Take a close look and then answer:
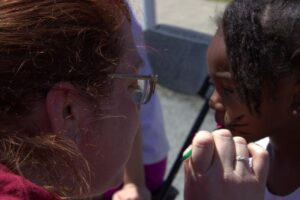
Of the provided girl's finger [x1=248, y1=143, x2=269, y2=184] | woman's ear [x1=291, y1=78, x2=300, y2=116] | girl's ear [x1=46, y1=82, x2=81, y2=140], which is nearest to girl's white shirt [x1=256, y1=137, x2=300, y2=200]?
woman's ear [x1=291, y1=78, x2=300, y2=116]

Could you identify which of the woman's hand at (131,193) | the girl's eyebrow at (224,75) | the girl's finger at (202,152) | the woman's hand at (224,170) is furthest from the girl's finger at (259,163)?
the woman's hand at (131,193)

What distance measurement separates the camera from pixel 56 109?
2.92 ft

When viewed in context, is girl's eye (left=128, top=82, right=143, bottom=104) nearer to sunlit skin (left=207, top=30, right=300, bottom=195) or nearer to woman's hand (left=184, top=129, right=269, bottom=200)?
woman's hand (left=184, top=129, right=269, bottom=200)

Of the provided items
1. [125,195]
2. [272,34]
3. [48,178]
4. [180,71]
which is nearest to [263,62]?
[272,34]

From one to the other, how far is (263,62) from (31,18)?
2.17 ft

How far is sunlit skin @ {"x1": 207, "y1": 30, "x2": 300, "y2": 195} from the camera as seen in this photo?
132cm

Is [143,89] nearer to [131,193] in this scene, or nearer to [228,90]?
[228,90]

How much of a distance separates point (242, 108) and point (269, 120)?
0.08 meters

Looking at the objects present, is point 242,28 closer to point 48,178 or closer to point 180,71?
point 48,178

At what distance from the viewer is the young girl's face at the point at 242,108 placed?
1.31m

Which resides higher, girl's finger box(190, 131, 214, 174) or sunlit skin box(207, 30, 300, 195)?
girl's finger box(190, 131, 214, 174)

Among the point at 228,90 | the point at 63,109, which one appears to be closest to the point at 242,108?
the point at 228,90

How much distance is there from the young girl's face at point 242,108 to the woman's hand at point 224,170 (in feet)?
1.04

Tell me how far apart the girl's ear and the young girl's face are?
573 mm
